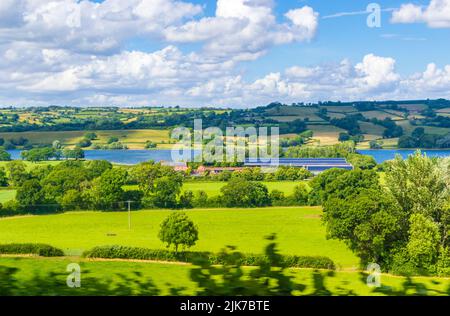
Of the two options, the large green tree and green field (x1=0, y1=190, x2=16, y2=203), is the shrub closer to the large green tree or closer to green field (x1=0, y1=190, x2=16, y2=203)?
the large green tree

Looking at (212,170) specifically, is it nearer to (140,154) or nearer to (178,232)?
(140,154)

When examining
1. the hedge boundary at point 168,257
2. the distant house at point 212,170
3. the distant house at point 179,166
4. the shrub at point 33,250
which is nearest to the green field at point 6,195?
the distant house at point 179,166

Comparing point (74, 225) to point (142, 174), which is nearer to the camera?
point (74, 225)

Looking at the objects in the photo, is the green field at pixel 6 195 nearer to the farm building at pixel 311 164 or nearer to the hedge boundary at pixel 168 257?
the hedge boundary at pixel 168 257
